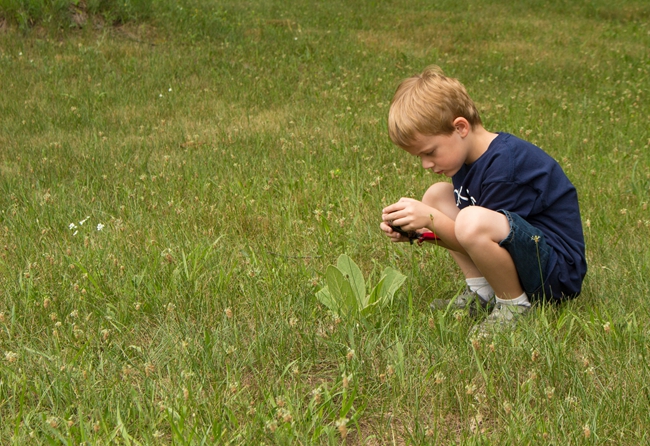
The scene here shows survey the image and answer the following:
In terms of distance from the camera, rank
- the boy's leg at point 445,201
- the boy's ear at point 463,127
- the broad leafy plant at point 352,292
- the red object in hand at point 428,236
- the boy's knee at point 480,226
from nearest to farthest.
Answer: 1. the boy's knee at point 480,226
2. the broad leafy plant at point 352,292
3. the boy's ear at point 463,127
4. the red object in hand at point 428,236
5. the boy's leg at point 445,201

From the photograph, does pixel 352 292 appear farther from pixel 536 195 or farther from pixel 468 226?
pixel 536 195

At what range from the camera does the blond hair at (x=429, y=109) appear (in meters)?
3.16

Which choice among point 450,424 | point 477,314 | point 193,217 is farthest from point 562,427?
point 193,217

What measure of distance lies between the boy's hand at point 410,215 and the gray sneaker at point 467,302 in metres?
0.41

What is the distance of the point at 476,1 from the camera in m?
17.5

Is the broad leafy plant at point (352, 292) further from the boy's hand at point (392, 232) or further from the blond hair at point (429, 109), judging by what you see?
the blond hair at point (429, 109)

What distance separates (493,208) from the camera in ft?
10.2

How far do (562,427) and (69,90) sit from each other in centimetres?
733

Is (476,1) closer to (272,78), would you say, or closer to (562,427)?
(272,78)

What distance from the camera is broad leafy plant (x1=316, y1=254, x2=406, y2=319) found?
10.1ft

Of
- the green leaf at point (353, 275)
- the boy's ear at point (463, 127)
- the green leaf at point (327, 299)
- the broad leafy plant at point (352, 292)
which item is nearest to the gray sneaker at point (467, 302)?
the broad leafy plant at point (352, 292)

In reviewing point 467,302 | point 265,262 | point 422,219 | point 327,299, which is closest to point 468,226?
point 422,219

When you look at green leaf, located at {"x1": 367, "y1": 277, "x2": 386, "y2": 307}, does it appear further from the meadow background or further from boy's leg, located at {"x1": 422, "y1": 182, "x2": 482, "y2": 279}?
boy's leg, located at {"x1": 422, "y1": 182, "x2": 482, "y2": 279}

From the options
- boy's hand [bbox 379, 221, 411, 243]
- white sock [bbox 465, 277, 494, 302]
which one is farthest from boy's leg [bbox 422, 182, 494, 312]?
boy's hand [bbox 379, 221, 411, 243]
